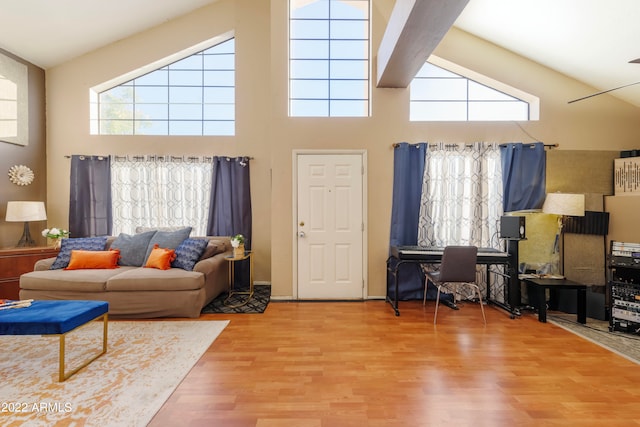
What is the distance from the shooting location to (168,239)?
4.12 metres

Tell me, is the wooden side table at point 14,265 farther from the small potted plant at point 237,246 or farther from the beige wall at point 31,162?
the small potted plant at point 237,246

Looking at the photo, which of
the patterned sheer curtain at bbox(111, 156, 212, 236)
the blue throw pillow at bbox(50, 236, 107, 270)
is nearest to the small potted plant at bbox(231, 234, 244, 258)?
the patterned sheer curtain at bbox(111, 156, 212, 236)

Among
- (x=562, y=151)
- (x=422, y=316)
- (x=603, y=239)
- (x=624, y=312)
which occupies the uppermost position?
(x=562, y=151)

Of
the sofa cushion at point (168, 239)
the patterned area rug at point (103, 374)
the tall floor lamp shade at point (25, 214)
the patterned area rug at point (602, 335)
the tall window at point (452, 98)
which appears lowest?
the patterned area rug at point (602, 335)

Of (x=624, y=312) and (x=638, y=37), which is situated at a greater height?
(x=638, y=37)

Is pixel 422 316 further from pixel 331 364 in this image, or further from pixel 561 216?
pixel 561 216

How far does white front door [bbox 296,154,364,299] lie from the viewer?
4.24 meters

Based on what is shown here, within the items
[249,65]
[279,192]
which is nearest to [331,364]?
[279,192]

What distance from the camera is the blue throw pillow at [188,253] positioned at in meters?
3.80

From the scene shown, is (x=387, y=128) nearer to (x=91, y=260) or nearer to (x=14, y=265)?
(x=91, y=260)


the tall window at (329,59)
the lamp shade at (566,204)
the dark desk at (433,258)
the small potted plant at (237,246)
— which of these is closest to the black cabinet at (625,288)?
the lamp shade at (566,204)

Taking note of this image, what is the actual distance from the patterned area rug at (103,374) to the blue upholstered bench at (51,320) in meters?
0.18

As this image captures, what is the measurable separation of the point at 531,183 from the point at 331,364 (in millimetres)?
3640

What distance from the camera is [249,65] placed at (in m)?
4.95
